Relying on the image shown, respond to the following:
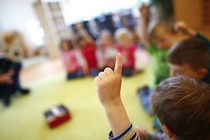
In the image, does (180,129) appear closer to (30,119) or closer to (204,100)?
(204,100)

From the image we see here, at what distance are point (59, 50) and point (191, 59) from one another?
2.26m

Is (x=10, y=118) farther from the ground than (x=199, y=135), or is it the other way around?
(x=199, y=135)

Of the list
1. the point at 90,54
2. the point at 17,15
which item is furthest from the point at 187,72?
the point at 17,15

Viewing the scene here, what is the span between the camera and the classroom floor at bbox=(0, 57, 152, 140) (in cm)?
103

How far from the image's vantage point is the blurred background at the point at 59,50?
120cm

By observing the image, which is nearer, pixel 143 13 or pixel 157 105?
pixel 157 105

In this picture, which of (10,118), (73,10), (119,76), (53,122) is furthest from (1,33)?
(119,76)

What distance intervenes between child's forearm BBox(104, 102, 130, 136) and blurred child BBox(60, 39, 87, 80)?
64.1 inches

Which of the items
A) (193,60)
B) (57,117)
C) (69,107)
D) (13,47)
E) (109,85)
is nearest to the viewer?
(109,85)

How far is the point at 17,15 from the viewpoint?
9.52 feet

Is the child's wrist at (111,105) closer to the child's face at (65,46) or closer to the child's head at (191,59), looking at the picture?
the child's head at (191,59)

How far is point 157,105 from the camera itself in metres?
0.40

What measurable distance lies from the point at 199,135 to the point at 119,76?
19 centimetres

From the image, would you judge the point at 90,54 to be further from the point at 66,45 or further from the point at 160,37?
the point at 160,37
